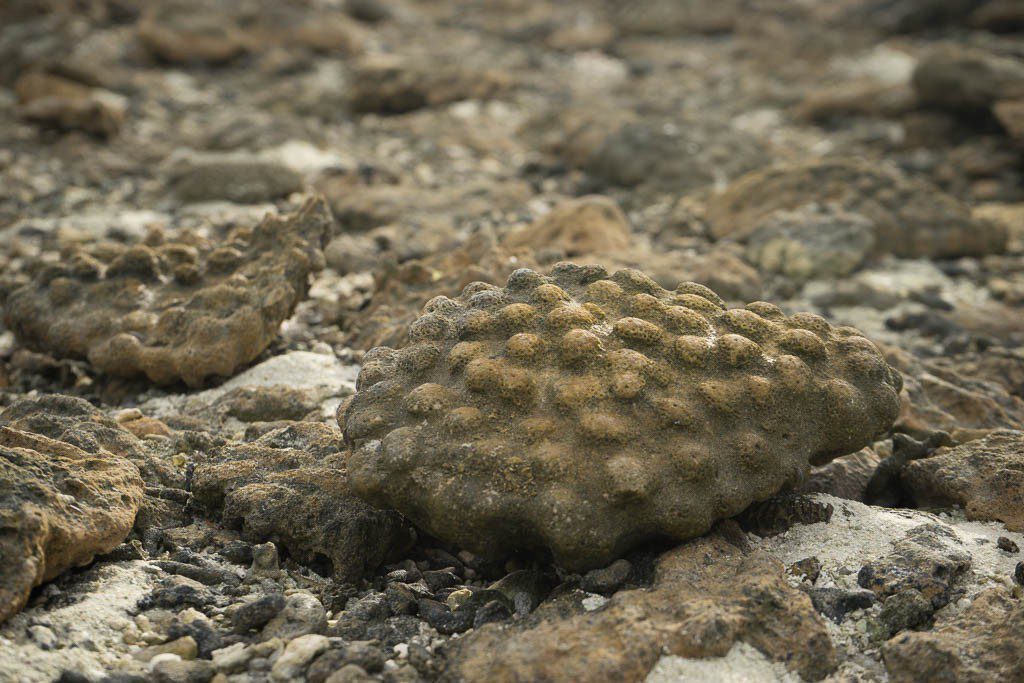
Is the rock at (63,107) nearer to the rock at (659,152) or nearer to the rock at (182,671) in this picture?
the rock at (659,152)

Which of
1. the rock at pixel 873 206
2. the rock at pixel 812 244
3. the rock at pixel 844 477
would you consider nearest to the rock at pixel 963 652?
the rock at pixel 844 477

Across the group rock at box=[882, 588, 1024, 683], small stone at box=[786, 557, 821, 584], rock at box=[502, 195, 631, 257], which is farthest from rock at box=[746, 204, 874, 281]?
rock at box=[882, 588, 1024, 683]

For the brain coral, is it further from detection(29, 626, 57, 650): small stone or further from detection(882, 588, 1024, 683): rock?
detection(29, 626, 57, 650): small stone

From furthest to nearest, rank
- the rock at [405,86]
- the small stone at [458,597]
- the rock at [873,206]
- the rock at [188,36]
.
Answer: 1. the rock at [188,36]
2. the rock at [405,86]
3. the rock at [873,206]
4. the small stone at [458,597]

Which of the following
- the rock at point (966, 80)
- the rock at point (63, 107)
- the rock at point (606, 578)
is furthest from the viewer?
the rock at point (966, 80)

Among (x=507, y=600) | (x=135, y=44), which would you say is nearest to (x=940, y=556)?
(x=507, y=600)

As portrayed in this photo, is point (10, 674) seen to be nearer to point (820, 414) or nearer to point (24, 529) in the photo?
point (24, 529)
